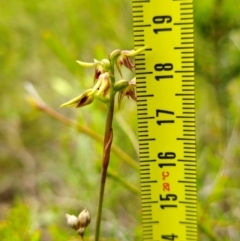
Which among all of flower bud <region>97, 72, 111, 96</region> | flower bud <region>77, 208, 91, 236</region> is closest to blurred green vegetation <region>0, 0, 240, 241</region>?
flower bud <region>77, 208, 91, 236</region>

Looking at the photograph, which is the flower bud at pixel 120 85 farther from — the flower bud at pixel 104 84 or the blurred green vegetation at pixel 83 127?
the blurred green vegetation at pixel 83 127

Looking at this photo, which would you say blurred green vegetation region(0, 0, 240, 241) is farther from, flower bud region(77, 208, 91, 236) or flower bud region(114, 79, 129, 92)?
flower bud region(114, 79, 129, 92)

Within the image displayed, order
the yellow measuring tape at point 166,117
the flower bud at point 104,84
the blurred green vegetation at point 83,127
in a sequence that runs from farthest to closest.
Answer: the blurred green vegetation at point 83,127, the yellow measuring tape at point 166,117, the flower bud at point 104,84

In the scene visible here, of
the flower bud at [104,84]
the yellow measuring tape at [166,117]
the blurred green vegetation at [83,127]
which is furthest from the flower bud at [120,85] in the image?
the blurred green vegetation at [83,127]

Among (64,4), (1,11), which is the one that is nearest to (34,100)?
(64,4)

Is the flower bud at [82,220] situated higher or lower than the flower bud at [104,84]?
lower

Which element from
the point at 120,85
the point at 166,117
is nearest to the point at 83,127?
the point at 166,117

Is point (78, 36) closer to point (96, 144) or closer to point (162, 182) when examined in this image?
point (96, 144)
